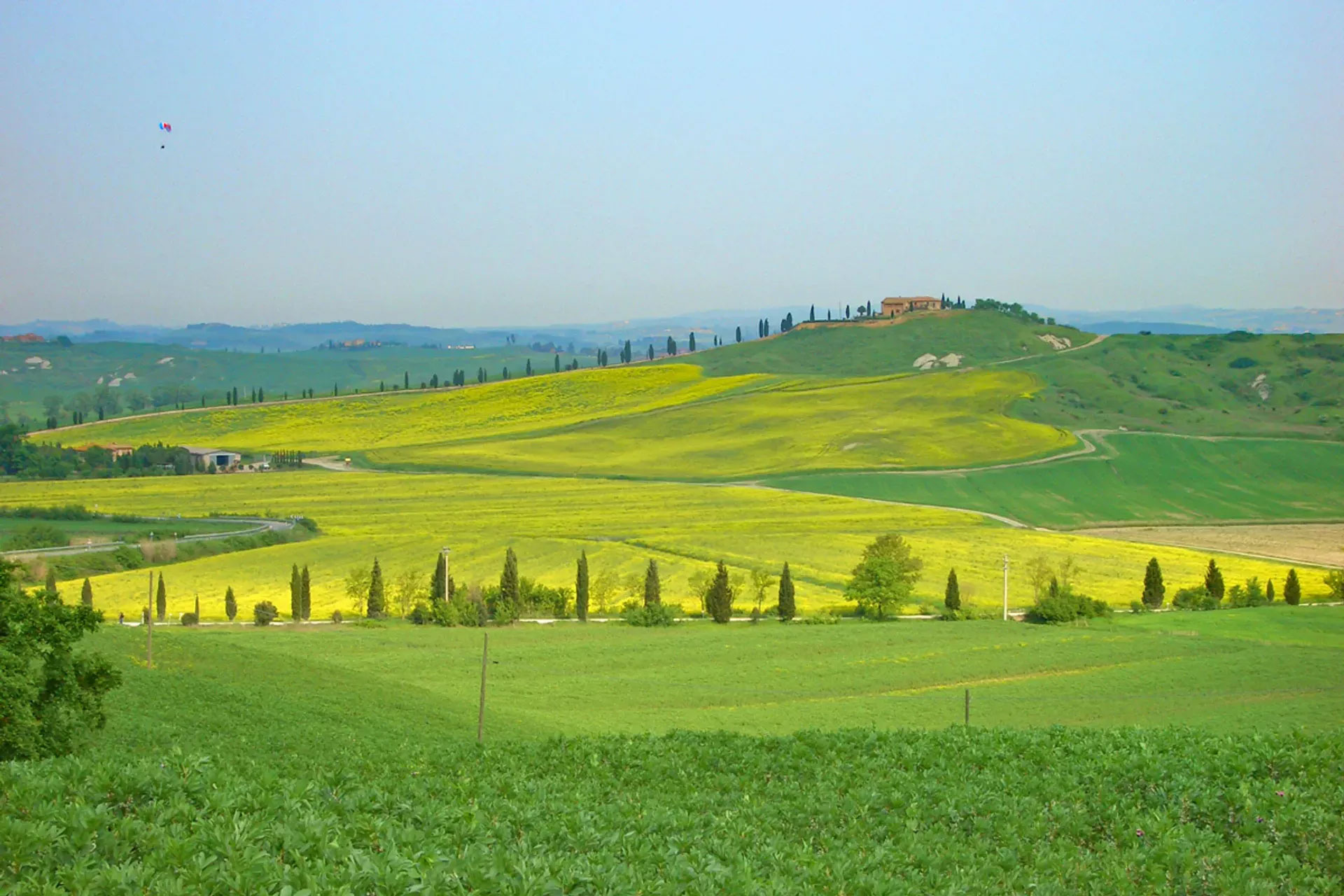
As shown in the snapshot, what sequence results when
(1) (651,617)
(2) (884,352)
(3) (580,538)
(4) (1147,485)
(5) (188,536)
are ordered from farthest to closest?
(2) (884,352) < (4) (1147,485) < (5) (188,536) < (3) (580,538) < (1) (651,617)

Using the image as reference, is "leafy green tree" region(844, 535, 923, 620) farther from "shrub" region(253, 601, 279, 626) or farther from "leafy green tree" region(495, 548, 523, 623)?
"shrub" region(253, 601, 279, 626)

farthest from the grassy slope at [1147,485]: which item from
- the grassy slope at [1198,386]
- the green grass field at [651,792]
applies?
the green grass field at [651,792]

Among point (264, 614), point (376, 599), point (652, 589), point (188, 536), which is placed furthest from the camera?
point (188, 536)

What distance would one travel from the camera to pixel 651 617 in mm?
57594

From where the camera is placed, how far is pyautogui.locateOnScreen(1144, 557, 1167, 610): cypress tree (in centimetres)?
6322

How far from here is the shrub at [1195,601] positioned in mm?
63031

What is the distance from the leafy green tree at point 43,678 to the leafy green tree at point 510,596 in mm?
36016

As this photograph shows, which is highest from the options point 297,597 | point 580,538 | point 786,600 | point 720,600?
point 297,597

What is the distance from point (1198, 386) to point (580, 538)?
10703cm

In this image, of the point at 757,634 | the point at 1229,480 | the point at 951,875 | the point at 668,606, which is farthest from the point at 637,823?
the point at 1229,480

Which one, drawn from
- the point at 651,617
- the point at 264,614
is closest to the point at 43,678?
the point at 264,614

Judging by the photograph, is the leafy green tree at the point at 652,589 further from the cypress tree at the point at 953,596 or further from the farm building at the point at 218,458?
the farm building at the point at 218,458

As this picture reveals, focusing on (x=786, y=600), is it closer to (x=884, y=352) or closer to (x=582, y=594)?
(x=582, y=594)

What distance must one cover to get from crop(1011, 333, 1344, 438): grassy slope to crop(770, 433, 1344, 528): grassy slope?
38.0ft
